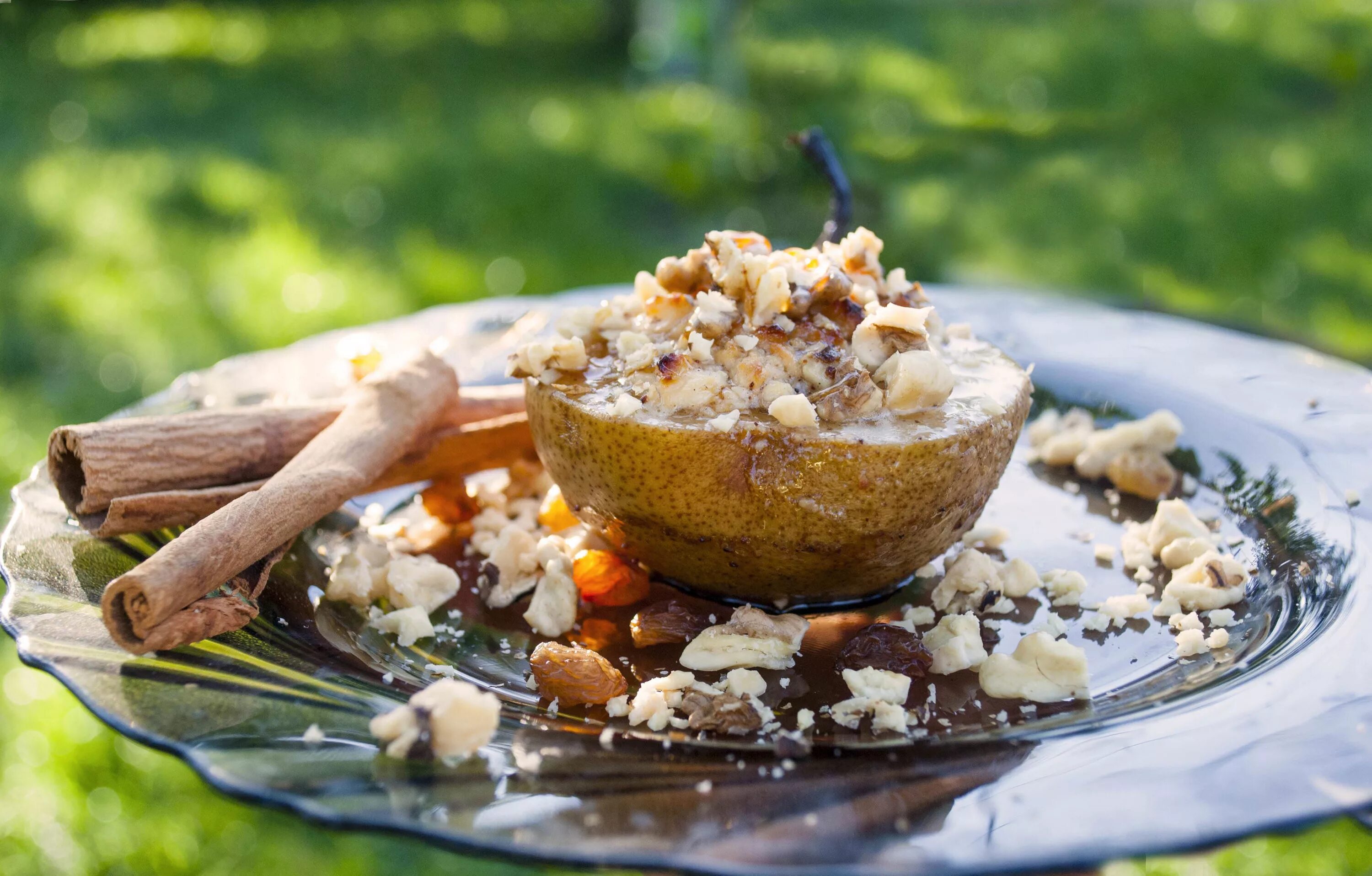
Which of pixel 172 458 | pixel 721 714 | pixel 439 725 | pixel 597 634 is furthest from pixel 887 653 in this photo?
pixel 172 458

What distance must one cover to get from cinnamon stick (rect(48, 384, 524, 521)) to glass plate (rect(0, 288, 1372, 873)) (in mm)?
60

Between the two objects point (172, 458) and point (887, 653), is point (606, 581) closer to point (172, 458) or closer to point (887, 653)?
point (887, 653)

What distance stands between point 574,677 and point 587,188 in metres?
5.19

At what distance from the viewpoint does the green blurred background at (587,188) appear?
10.5ft

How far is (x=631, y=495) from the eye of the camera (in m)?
1.97

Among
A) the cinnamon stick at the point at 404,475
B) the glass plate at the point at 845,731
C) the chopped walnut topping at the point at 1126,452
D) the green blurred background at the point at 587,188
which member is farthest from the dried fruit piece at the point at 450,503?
the chopped walnut topping at the point at 1126,452

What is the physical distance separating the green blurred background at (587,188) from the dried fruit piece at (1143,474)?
1.04 meters

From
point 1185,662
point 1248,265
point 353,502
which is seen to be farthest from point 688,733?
point 1248,265

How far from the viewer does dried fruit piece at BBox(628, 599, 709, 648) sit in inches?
76.0

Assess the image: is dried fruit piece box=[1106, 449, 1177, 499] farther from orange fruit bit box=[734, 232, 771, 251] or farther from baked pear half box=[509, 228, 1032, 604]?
orange fruit bit box=[734, 232, 771, 251]

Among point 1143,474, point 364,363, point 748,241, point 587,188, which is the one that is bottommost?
point 587,188

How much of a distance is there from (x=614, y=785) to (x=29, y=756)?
2378mm

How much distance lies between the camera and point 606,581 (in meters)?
2.06

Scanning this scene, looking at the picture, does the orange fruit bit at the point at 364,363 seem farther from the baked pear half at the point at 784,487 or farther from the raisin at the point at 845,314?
the raisin at the point at 845,314
